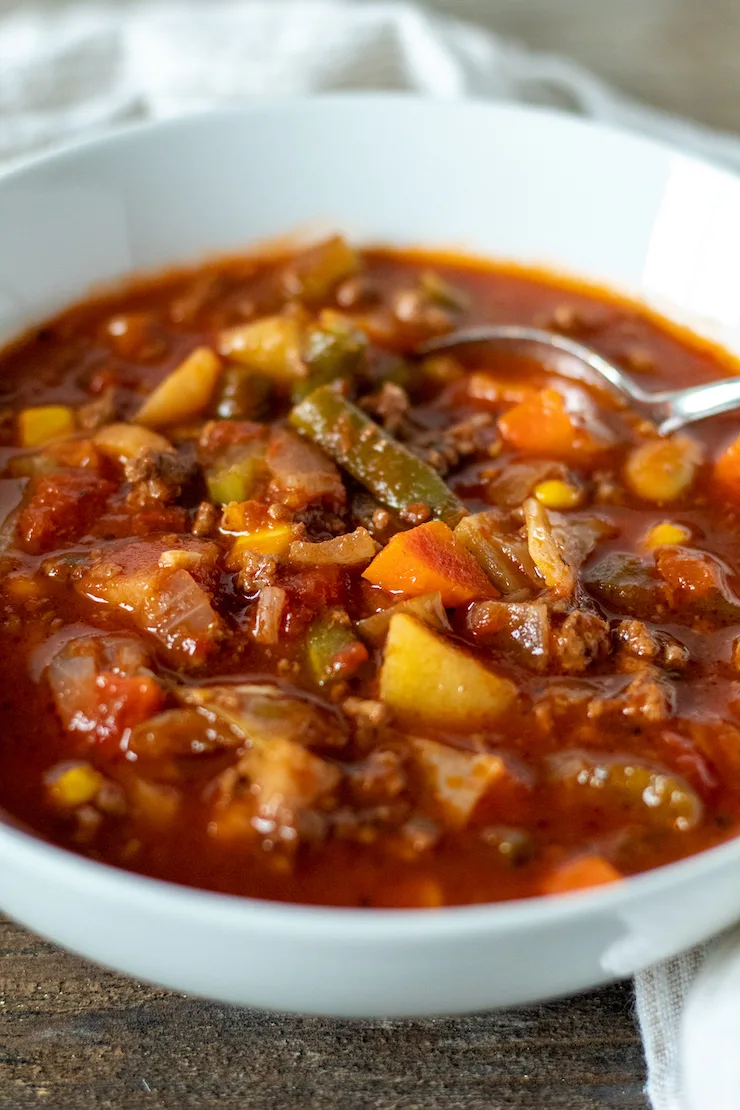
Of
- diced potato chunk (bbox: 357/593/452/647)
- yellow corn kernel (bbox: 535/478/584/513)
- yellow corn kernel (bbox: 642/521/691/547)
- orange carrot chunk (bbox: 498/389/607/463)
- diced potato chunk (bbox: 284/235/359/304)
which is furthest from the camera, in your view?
diced potato chunk (bbox: 284/235/359/304)

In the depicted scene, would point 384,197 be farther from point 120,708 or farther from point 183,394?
point 120,708

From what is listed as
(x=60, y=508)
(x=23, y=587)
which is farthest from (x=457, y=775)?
(x=60, y=508)

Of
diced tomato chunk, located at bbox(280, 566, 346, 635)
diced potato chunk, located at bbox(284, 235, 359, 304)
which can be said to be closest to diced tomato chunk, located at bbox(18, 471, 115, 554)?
diced tomato chunk, located at bbox(280, 566, 346, 635)

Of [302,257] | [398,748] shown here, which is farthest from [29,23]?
[398,748]

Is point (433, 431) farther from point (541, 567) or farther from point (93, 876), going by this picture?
point (93, 876)

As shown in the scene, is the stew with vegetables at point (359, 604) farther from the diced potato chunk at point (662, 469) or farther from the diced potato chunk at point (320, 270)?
the diced potato chunk at point (320, 270)

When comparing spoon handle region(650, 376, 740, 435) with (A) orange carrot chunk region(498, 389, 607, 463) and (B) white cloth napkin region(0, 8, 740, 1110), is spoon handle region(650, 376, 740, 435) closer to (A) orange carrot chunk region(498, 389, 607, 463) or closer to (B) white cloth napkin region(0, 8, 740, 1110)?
(A) orange carrot chunk region(498, 389, 607, 463)
